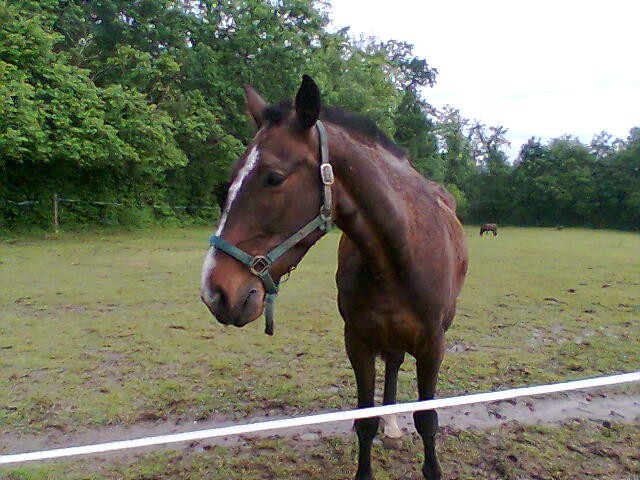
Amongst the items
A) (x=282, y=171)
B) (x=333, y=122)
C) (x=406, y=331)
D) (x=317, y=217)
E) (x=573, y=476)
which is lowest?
(x=573, y=476)

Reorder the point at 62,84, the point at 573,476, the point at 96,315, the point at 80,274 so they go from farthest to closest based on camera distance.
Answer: the point at 62,84 → the point at 80,274 → the point at 96,315 → the point at 573,476

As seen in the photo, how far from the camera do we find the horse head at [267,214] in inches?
69.0

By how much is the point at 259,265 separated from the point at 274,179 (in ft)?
1.11

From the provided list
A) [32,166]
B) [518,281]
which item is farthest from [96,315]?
[32,166]

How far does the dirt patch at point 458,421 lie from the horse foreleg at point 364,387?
0.61 meters

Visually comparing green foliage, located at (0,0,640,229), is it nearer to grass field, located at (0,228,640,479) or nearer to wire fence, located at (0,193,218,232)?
wire fence, located at (0,193,218,232)

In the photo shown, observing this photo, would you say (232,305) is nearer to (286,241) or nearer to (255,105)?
(286,241)

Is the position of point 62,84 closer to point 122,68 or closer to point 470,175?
point 122,68

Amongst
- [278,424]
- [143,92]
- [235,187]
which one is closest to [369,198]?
[235,187]

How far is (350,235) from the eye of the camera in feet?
7.12

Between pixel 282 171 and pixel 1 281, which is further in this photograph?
pixel 1 281

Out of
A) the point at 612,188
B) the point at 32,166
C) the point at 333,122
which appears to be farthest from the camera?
the point at 612,188

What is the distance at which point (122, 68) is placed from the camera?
1725 centimetres

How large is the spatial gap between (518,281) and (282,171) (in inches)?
358
